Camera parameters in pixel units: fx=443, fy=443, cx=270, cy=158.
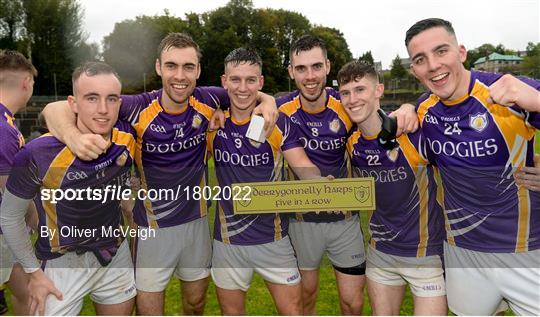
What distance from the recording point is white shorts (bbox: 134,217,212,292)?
14.6ft

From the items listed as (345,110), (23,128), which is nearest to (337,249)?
(345,110)

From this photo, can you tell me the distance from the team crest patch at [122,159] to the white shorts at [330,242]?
184 centimetres

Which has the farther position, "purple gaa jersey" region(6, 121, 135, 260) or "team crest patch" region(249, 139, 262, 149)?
"team crest patch" region(249, 139, 262, 149)

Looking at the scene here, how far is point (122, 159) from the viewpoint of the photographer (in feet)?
13.2

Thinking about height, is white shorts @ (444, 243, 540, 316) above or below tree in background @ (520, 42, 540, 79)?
below

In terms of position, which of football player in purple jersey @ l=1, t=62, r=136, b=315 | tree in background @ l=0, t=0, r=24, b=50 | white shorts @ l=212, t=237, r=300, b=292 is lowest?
white shorts @ l=212, t=237, r=300, b=292

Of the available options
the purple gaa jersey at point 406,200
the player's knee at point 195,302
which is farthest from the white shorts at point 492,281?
the player's knee at point 195,302

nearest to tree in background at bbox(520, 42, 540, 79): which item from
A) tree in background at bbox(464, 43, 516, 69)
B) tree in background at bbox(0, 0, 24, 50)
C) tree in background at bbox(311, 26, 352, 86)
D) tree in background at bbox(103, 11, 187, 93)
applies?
tree in background at bbox(311, 26, 352, 86)

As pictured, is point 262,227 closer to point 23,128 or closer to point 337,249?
point 337,249

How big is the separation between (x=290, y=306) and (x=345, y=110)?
201 centimetres

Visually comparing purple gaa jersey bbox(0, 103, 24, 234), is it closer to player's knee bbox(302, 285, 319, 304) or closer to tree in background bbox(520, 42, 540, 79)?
player's knee bbox(302, 285, 319, 304)

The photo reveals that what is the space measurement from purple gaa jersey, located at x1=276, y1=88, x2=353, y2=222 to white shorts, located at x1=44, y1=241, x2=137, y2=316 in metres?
1.98

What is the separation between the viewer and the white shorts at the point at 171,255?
14.6 feet

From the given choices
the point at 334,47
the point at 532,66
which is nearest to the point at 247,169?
the point at 334,47
